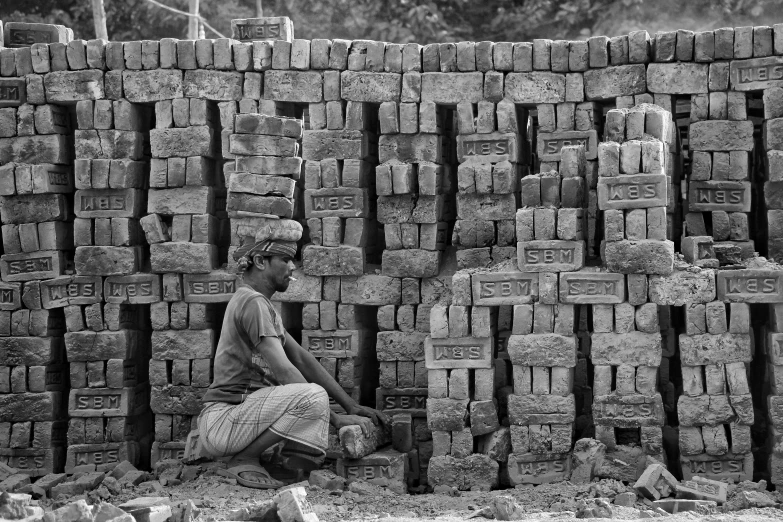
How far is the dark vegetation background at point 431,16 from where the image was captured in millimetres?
16531

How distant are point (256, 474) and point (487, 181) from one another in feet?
9.27

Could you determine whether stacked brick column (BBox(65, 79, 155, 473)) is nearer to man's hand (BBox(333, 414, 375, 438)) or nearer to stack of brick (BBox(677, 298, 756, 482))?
man's hand (BBox(333, 414, 375, 438))

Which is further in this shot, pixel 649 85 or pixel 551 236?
pixel 649 85

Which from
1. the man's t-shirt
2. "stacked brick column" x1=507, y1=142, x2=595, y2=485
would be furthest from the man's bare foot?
"stacked brick column" x1=507, y1=142, x2=595, y2=485

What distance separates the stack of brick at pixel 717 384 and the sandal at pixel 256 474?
2844 mm

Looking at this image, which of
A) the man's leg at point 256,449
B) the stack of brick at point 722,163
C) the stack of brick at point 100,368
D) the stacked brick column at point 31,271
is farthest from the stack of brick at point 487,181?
the stacked brick column at point 31,271

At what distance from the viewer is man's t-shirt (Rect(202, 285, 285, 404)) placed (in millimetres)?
8500

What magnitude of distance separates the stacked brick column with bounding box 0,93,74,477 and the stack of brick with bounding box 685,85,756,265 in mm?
4996

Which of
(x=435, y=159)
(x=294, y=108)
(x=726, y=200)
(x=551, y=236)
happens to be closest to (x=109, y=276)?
(x=294, y=108)

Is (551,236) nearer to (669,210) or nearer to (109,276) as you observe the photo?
(669,210)

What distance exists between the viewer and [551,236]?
8.75 m

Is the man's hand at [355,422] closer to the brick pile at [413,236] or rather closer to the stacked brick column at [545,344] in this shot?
the brick pile at [413,236]

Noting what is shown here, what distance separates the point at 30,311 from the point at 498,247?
377 cm

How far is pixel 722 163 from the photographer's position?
938cm
